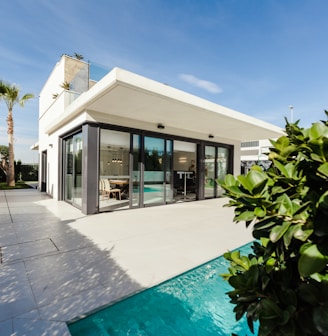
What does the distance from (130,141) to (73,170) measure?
108 inches

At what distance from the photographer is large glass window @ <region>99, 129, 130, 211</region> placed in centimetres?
750

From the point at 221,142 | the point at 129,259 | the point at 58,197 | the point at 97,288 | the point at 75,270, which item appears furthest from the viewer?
the point at 221,142

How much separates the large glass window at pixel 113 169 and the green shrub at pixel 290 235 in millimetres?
6910

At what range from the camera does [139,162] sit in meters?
8.07

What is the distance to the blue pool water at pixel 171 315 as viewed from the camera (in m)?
2.17

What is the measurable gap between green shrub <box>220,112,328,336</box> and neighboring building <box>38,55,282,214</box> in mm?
4217

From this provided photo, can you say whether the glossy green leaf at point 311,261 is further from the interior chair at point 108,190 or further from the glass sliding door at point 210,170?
the glass sliding door at point 210,170

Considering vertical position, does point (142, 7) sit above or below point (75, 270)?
above

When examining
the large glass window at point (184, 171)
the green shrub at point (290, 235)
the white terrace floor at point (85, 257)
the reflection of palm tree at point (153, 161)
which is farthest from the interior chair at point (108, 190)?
the green shrub at point (290, 235)

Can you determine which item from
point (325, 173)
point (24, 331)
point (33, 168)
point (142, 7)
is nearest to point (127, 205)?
point (24, 331)

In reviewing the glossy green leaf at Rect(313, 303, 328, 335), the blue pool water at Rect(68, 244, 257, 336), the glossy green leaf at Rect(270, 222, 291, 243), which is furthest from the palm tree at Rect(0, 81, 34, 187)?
the glossy green leaf at Rect(313, 303, 328, 335)

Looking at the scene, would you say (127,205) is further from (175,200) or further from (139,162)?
(175,200)

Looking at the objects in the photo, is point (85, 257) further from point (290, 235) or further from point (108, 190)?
point (108, 190)

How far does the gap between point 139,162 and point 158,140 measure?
4.36ft
